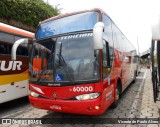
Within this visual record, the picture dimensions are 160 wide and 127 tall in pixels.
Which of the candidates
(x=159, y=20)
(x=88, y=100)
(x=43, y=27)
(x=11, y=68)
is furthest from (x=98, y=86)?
(x=11, y=68)

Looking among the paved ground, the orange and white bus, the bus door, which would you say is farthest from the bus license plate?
the bus door

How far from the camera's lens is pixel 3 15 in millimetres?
13156

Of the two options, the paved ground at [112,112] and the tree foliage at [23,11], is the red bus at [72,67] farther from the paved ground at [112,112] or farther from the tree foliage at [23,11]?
the tree foliage at [23,11]

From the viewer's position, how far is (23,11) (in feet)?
49.9

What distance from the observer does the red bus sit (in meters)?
5.59

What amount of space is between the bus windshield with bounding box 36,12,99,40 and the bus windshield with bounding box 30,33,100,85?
0.83ft

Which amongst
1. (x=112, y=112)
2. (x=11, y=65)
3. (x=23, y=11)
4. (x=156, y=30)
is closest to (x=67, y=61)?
(x=156, y=30)

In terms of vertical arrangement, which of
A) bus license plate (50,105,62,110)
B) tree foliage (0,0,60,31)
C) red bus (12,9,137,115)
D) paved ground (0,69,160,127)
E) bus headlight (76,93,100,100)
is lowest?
paved ground (0,69,160,127)

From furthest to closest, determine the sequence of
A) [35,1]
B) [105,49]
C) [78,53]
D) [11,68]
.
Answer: [35,1] < [11,68] < [105,49] < [78,53]

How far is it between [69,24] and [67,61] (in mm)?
1186

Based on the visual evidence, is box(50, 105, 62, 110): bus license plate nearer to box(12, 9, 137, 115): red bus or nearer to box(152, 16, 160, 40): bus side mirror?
box(12, 9, 137, 115): red bus

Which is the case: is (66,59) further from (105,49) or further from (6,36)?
(6,36)

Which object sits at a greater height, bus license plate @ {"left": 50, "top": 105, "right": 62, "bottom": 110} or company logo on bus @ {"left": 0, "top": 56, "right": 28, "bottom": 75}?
company logo on bus @ {"left": 0, "top": 56, "right": 28, "bottom": 75}

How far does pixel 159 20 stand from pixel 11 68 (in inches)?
201
